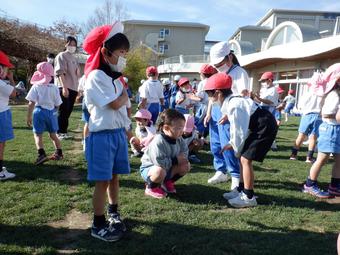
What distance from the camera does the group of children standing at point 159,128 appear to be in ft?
9.66

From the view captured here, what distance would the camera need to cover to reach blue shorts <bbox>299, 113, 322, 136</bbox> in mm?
6176

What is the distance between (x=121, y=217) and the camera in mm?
3521

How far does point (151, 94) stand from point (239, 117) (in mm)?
4112

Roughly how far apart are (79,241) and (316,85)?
4437mm

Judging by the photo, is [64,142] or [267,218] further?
[64,142]

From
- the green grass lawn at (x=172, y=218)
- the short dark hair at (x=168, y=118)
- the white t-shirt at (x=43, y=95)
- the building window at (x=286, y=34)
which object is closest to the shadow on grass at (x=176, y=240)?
the green grass lawn at (x=172, y=218)

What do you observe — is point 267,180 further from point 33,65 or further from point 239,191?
point 33,65

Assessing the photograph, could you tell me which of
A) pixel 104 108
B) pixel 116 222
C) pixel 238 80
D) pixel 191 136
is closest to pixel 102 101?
pixel 104 108

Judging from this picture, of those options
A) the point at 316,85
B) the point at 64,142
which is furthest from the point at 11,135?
the point at 316,85

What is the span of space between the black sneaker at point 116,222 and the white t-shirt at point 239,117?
1584 mm

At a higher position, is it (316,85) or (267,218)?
(316,85)

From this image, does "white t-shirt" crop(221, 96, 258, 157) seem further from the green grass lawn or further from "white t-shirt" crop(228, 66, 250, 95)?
the green grass lawn

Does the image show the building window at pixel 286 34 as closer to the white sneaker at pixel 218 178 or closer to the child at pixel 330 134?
the child at pixel 330 134

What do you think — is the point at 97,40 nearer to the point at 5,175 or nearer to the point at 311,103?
the point at 5,175
